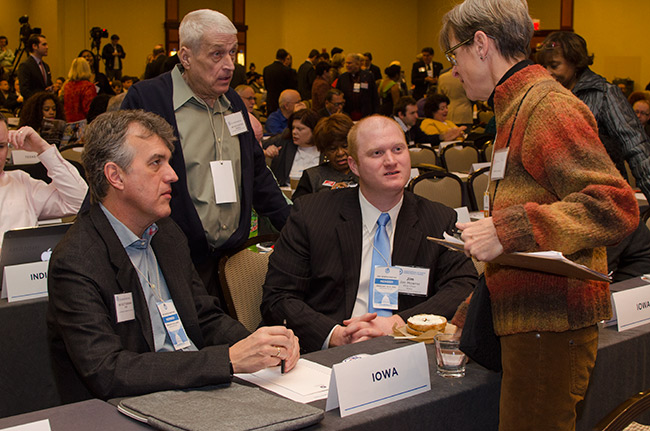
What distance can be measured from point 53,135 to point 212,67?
4.32 m

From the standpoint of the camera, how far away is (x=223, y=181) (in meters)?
3.01

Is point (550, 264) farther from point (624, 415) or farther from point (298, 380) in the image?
point (298, 380)

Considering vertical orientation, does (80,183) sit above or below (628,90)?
below

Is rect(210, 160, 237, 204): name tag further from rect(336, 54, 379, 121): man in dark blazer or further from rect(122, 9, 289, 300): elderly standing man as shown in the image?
rect(336, 54, 379, 121): man in dark blazer

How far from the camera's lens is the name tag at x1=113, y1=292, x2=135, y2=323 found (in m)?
1.85

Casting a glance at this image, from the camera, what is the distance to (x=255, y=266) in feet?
8.86

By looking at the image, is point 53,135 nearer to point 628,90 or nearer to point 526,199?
point 526,199

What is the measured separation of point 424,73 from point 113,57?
25.5 feet

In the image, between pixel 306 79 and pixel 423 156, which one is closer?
pixel 423 156

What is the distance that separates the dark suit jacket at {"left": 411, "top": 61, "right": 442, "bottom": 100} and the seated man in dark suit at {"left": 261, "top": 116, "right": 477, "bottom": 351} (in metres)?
12.5

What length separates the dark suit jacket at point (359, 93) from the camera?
36.9ft

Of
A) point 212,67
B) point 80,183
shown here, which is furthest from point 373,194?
point 80,183

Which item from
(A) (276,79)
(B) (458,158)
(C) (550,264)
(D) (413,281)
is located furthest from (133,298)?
(A) (276,79)

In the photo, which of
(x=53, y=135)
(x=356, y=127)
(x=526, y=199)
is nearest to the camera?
(x=526, y=199)
